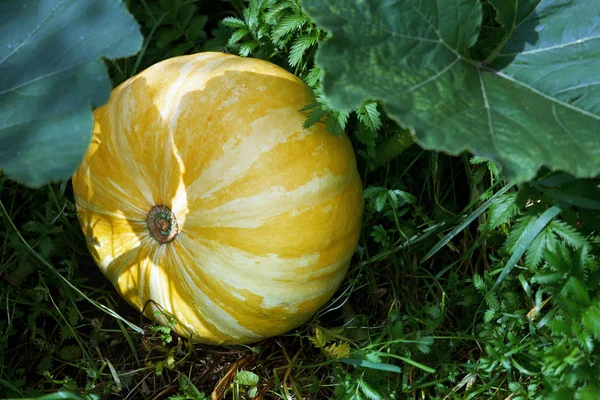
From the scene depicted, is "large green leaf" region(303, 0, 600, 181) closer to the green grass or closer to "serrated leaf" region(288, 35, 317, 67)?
the green grass

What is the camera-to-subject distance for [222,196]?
2016mm

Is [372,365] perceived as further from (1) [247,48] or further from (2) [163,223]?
(1) [247,48]

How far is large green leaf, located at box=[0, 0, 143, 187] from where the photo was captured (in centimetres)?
176

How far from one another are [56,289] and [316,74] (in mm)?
1390

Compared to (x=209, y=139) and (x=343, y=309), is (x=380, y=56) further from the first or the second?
(x=343, y=309)

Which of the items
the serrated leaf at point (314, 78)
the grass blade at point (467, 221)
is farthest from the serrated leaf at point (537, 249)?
the serrated leaf at point (314, 78)

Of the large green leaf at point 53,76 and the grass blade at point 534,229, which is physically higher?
the large green leaf at point 53,76

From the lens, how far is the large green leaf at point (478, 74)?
5.54ft

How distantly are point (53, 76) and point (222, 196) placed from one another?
593mm

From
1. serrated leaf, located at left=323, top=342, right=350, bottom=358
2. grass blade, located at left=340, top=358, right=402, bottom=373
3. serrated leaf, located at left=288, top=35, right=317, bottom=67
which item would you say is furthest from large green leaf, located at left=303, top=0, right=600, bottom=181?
serrated leaf, located at left=323, top=342, right=350, bottom=358

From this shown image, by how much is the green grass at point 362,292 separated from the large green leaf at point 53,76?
58cm

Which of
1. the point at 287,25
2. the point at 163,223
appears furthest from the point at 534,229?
the point at 163,223

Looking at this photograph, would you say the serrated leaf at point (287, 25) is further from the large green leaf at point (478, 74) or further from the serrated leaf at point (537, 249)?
the serrated leaf at point (537, 249)

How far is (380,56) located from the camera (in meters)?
1.82
